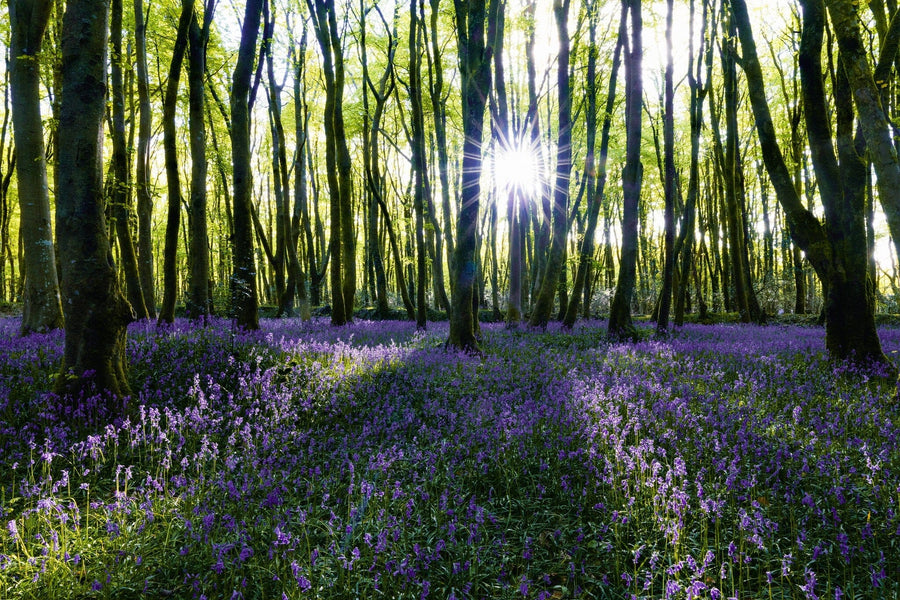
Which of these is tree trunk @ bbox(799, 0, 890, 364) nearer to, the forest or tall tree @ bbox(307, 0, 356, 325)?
the forest

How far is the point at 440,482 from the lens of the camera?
3814mm

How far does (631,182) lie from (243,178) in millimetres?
9302

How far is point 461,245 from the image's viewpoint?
31.2ft

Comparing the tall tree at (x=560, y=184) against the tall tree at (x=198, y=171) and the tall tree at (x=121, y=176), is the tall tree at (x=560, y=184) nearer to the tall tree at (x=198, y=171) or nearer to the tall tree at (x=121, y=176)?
the tall tree at (x=198, y=171)

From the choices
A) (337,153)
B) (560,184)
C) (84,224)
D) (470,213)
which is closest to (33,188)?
(84,224)

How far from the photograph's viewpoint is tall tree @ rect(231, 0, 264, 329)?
909 cm

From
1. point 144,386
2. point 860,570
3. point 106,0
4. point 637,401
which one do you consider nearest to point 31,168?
point 106,0

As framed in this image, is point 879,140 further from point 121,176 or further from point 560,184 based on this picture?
point 121,176

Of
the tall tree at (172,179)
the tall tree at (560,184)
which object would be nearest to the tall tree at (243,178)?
the tall tree at (172,179)

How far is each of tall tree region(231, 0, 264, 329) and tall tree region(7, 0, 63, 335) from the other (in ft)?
11.0

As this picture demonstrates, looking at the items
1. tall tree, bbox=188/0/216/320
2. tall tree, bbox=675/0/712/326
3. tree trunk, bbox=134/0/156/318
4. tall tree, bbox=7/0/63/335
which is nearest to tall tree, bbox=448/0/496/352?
tall tree, bbox=188/0/216/320

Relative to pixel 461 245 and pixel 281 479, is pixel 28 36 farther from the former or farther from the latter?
pixel 281 479

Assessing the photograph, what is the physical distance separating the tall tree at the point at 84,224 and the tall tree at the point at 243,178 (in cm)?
412

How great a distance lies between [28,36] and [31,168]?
2533mm
